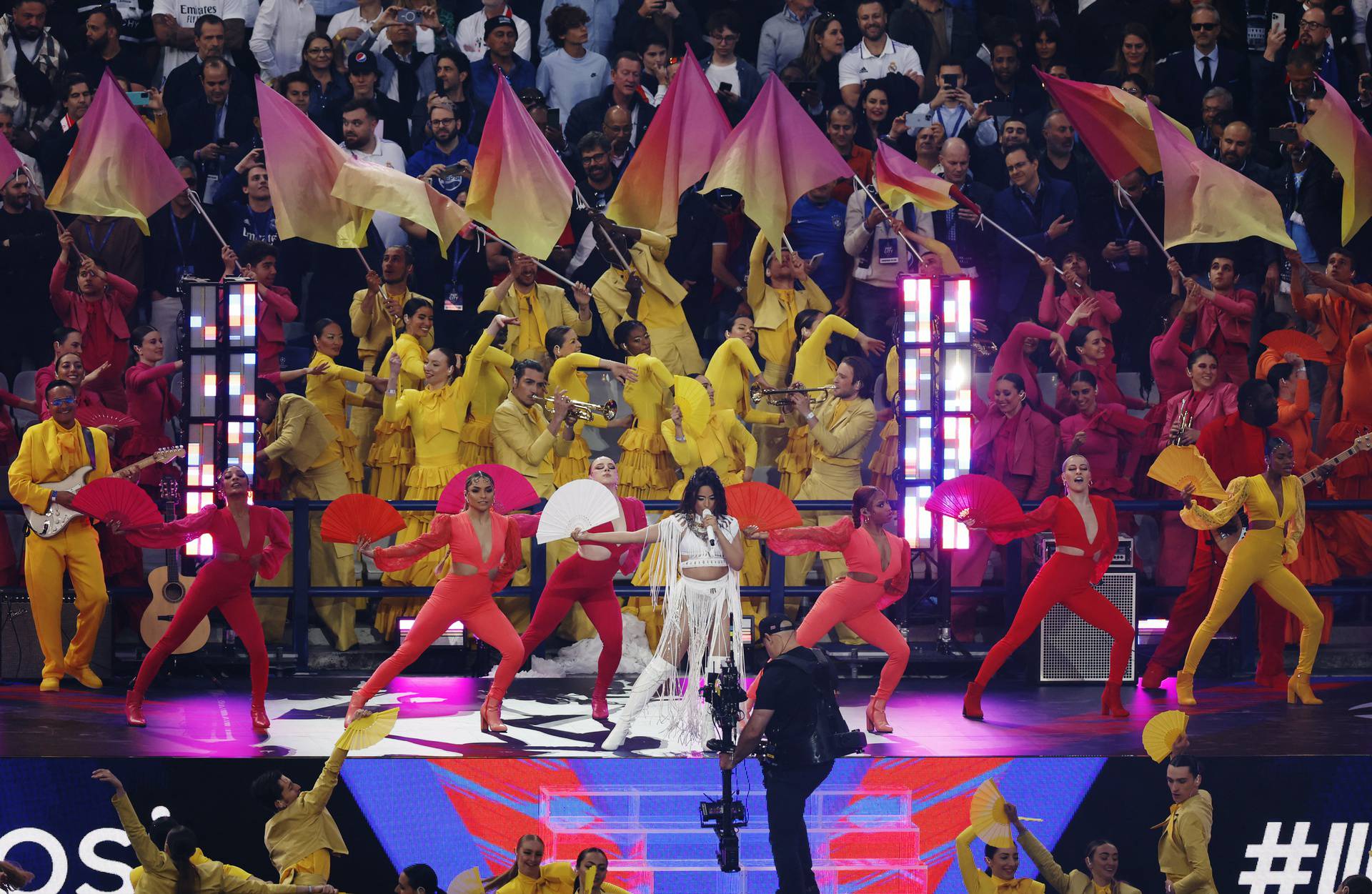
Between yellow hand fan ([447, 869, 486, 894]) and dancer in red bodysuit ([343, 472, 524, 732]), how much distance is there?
1213 millimetres

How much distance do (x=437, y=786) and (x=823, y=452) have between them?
152 inches

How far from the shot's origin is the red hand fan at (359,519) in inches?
471

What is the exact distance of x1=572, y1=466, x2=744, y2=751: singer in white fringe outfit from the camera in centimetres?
1154

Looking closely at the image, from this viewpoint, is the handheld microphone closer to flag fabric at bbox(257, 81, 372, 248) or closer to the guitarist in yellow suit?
flag fabric at bbox(257, 81, 372, 248)

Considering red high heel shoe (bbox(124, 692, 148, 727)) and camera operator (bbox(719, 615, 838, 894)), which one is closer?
camera operator (bbox(719, 615, 838, 894))

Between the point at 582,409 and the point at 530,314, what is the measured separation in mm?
1027

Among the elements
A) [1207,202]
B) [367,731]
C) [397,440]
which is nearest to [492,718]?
[367,731]

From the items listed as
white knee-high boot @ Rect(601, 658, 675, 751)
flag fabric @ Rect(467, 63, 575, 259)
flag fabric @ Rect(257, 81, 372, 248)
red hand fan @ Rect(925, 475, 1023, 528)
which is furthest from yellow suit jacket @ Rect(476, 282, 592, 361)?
red hand fan @ Rect(925, 475, 1023, 528)

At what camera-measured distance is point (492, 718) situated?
11.7 meters

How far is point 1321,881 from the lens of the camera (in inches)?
428

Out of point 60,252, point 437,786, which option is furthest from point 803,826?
point 60,252

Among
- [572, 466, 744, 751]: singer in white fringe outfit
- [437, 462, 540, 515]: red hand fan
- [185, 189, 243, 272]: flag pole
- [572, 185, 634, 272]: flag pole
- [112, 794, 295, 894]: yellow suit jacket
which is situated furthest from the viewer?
[572, 185, 634, 272]: flag pole

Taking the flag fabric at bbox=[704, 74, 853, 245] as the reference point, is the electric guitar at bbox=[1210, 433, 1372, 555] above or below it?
below

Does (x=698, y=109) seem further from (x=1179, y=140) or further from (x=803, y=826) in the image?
(x=803, y=826)
